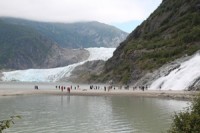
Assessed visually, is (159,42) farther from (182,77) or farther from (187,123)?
(187,123)

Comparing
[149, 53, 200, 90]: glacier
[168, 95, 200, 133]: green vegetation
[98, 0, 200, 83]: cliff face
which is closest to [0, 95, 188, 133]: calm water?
[168, 95, 200, 133]: green vegetation

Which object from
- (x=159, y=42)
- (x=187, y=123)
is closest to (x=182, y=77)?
(x=159, y=42)

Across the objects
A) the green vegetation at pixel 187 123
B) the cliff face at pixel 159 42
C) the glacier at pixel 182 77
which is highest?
the cliff face at pixel 159 42

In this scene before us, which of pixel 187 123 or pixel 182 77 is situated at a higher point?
pixel 182 77

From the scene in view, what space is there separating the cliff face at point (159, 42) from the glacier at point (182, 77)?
13.1 metres

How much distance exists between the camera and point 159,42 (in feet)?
443

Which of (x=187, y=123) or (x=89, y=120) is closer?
(x=187, y=123)

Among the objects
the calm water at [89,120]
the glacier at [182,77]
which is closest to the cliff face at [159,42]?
the glacier at [182,77]

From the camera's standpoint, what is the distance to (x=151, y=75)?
4257 inches

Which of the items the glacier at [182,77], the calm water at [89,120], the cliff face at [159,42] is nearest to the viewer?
the calm water at [89,120]

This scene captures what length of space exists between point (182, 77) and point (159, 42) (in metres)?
44.3

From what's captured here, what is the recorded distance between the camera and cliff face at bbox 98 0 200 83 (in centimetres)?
12075

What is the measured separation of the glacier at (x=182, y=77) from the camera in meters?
88.4

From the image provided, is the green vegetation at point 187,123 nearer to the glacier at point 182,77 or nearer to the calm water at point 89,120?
the calm water at point 89,120
